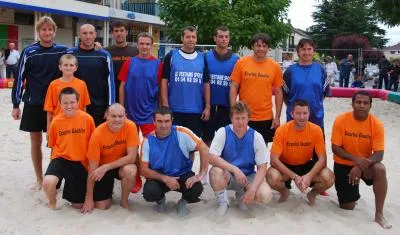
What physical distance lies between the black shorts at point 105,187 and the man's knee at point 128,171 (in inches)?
6.6

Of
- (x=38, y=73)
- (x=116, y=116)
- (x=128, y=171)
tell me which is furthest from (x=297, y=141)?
(x=38, y=73)

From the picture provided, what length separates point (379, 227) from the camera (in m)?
4.45

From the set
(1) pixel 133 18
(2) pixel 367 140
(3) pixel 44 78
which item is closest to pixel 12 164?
(3) pixel 44 78

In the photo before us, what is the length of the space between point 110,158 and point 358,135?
2.41 m

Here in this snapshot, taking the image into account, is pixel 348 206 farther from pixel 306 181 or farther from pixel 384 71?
pixel 384 71

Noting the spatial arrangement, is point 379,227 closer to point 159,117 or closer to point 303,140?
point 303,140

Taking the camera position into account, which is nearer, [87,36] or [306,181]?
[306,181]

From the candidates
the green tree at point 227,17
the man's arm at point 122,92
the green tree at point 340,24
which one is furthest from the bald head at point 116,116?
the green tree at point 340,24

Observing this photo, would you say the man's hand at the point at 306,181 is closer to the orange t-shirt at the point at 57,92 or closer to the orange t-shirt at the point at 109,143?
the orange t-shirt at the point at 109,143

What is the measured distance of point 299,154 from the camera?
4859 millimetres

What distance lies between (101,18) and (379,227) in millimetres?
25071

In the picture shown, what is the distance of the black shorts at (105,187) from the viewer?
473 cm

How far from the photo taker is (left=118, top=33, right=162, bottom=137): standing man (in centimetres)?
530

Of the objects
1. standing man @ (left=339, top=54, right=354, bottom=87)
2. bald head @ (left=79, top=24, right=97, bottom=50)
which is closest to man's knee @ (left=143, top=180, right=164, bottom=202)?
bald head @ (left=79, top=24, right=97, bottom=50)
